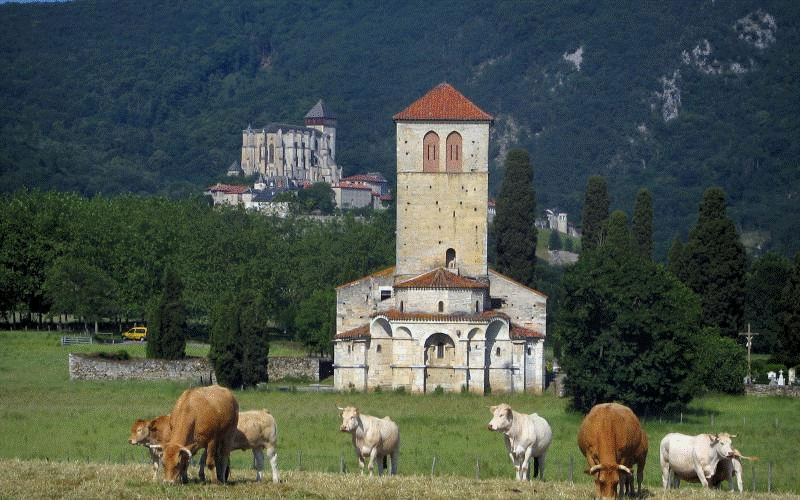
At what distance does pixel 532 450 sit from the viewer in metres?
39.7

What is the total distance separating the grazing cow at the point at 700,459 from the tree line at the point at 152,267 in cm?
4673

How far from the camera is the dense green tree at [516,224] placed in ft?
309

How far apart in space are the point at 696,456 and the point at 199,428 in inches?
387

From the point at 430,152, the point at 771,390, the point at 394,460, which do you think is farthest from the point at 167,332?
the point at 394,460

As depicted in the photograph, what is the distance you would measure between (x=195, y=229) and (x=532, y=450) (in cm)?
6699

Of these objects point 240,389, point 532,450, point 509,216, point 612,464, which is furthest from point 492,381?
point 612,464

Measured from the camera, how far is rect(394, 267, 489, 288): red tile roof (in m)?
75.5

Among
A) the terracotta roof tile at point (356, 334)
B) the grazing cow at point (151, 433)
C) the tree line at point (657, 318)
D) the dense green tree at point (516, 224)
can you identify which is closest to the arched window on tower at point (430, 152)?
the terracotta roof tile at point (356, 334)

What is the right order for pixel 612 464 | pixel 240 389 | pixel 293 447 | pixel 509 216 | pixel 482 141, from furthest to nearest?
pixel 509 216
pixel 482 141
pixel 240 389
pixel 293 447
pixel 612 464

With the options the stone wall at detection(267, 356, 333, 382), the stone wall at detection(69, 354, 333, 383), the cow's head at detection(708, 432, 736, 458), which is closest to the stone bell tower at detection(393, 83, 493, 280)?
the stone wall at detection(267, 356, 333, 382)

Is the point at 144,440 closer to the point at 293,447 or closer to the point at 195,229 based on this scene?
the point at 293,447

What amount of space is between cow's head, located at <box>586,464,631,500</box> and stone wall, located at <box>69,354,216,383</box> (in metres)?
41.3

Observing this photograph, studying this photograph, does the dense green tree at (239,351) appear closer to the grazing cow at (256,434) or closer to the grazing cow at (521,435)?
the grazing cow at (521,435)

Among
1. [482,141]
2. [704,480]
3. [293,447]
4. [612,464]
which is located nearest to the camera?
[612,464]
